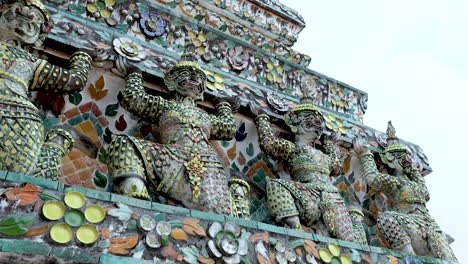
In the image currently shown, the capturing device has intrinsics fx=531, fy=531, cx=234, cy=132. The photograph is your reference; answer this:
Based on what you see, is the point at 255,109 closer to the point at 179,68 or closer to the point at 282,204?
the point at 179,68

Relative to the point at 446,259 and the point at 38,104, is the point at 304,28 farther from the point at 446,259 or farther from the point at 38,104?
the point at 38,104

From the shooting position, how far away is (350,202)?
6195 mm

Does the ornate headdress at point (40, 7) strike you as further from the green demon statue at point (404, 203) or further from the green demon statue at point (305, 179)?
the green demon statue at point (404, 203)

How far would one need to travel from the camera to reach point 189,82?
489 centimetres

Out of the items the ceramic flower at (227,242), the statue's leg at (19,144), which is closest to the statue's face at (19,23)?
the statue's leg at (19,144)

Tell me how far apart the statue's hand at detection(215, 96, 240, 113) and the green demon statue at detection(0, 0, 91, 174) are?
4.59ft

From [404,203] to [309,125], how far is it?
4.47 feet

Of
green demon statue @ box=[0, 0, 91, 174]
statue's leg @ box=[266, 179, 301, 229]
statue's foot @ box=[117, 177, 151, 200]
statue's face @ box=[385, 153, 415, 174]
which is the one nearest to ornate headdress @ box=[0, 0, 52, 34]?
green demon statue @ box=[0, 0, 91, 174]

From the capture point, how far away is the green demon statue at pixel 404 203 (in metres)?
5.26

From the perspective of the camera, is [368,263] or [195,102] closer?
[368,263]

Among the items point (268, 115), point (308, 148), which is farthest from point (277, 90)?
point (308, 148)

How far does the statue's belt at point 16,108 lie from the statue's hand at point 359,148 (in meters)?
3.81

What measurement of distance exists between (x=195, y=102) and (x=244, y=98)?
81 centimetres

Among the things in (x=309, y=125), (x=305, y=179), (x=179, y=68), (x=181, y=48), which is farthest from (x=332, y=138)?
(x=179, y=68)
